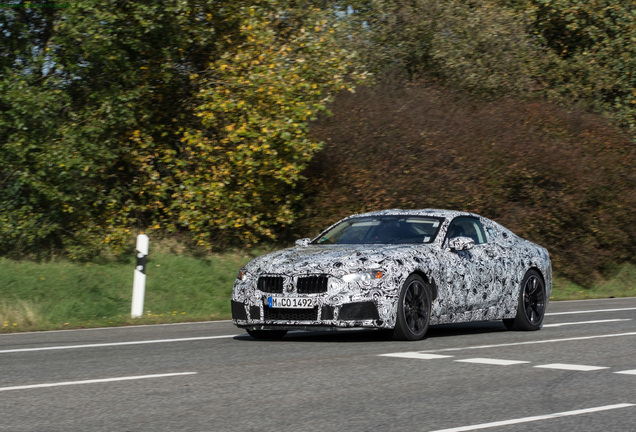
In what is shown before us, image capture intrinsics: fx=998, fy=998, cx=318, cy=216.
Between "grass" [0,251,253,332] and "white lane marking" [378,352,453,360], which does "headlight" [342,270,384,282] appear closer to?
"white lane marking" [378,352,453,360]

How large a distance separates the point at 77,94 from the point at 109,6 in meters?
2.20

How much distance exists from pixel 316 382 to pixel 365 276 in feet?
8.78

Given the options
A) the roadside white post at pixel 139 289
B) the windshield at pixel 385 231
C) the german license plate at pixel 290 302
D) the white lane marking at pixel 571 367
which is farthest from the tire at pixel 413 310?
the roadside white post at pixel 139 289

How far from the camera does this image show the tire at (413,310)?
1112 cm

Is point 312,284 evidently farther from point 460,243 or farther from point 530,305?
point 530,305

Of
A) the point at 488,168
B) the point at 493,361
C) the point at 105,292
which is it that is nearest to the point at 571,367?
the point at 493,361

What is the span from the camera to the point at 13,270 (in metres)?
16.9

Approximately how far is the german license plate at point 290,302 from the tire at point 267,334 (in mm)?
825

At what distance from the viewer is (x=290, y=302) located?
10938 mm

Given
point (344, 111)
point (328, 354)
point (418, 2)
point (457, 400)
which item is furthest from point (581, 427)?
point (418, 2)

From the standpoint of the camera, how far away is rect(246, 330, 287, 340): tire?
38.8 ft

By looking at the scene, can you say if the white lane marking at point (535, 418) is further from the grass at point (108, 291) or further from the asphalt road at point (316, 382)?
the grass at point (108, 291)

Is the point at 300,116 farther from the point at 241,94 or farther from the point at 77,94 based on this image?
the point at 77,94

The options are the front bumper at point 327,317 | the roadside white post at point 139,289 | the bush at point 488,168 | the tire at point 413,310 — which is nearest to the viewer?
the front bumper at point 327,317
